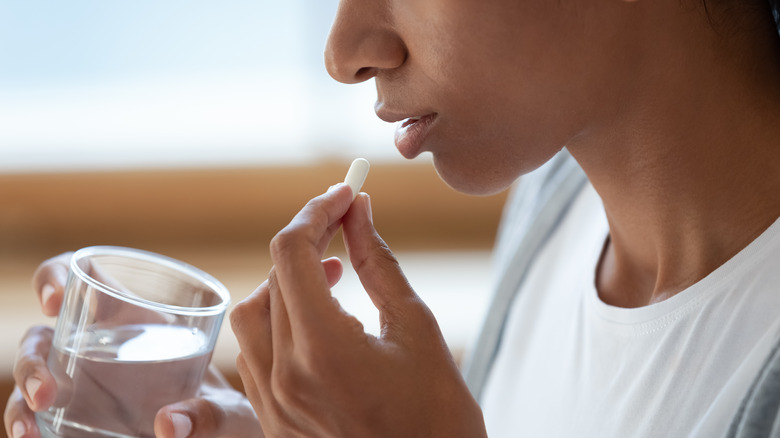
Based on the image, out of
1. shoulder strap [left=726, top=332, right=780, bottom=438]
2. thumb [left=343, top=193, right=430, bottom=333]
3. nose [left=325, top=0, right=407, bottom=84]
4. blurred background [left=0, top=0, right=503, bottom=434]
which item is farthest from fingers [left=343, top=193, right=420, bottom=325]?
blurred background [left=0, top=0, right=503, bottom=434]

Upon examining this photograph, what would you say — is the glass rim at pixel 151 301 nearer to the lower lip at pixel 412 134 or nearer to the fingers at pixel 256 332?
the fingers at pixel 256 332

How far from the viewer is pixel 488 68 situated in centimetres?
57

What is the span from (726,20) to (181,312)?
17.7 inches

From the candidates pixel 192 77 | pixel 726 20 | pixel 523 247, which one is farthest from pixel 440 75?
pixel 192 77

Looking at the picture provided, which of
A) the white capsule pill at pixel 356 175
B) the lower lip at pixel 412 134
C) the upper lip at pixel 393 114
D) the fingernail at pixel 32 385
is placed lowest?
the fingernail at pixel 32 385

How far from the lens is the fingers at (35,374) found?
1.87 feet

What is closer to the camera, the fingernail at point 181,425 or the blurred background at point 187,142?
the fingernail at point 181,425

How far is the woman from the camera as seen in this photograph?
1.62ft

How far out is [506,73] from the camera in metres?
0.57

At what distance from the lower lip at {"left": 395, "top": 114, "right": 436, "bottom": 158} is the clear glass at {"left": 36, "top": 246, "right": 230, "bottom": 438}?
19 centimetres

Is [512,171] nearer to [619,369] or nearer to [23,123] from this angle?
[619,369]

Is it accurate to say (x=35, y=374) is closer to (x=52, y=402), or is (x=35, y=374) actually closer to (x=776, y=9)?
(x=52, y=402)

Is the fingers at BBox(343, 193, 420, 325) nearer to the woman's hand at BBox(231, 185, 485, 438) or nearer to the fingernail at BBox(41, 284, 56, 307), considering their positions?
the woman's hand at BBox(231, 185, 485, 438)

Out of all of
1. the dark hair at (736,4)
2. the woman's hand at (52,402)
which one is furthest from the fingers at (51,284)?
the dark hair at (736,4)
